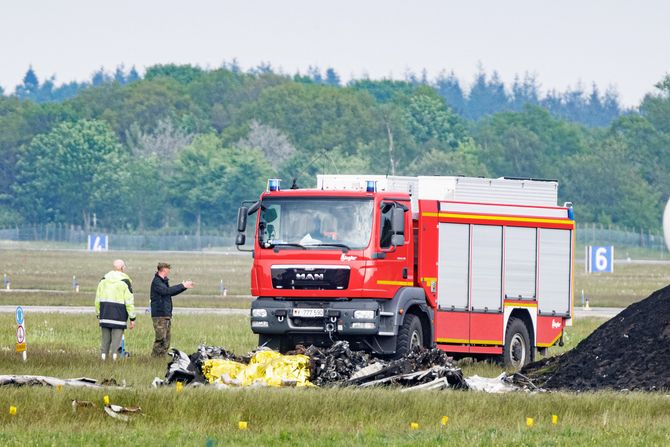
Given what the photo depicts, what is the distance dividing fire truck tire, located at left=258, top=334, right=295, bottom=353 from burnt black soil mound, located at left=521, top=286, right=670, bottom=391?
4.17 meters

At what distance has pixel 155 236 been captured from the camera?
161000 mm

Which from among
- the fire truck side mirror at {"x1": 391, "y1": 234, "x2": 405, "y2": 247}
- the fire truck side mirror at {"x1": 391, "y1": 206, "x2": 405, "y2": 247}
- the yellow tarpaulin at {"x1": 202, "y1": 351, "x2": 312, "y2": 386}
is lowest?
the yellow tarpaulin at {"x1": 202, "y1": 351, "x2": 312, "y2": 386}

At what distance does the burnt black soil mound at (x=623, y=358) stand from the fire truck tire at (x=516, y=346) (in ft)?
7.67

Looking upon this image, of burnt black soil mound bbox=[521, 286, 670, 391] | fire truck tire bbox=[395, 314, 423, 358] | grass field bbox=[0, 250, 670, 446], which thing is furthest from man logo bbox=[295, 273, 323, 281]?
burnt black soil mound bbox=[521, 286, 670, 391]

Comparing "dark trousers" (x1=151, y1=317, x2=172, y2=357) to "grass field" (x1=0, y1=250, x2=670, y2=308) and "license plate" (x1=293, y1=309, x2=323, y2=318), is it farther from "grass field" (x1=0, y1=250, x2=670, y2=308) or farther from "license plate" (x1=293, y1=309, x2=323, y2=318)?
"grass field" (x1=0, y1=250, x2=670, y2=308)

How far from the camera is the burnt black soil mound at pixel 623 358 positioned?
25.8m

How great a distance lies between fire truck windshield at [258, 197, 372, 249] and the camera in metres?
27.7

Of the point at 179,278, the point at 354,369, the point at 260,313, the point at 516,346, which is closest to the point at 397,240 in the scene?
the point at 260,313

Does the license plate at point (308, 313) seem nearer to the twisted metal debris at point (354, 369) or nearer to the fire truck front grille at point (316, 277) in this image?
the fire truck front grille at point (316, 277)

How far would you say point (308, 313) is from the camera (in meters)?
27.7

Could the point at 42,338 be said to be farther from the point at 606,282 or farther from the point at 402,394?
the point at 606,282

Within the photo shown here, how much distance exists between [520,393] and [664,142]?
6673 inches

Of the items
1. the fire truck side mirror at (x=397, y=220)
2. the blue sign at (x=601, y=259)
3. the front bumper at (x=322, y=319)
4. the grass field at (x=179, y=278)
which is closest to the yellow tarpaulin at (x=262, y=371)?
the front bumper at (x=322, y=319)

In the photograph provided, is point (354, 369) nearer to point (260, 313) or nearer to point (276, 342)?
point (260, 313)
